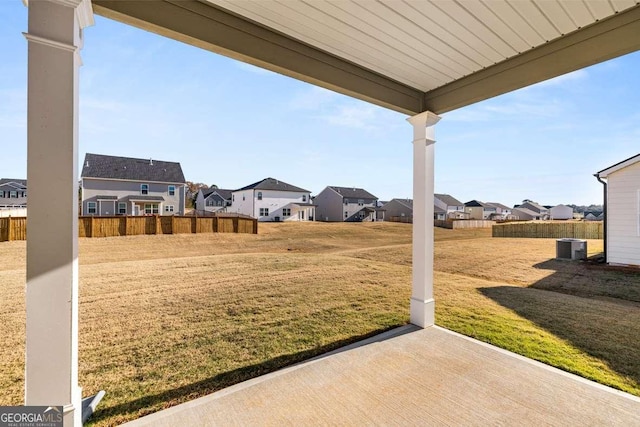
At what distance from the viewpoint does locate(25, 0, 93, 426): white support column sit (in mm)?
1608

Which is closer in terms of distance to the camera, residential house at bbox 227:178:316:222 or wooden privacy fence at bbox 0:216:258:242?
wooden privacy fence at bbox 0:216:258:242

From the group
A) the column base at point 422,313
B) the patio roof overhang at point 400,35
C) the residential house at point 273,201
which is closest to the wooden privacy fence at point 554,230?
the residential house at point 273,201

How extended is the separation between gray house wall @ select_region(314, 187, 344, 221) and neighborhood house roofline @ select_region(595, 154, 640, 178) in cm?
2786

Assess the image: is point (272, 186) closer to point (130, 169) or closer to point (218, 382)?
point (130, 169)

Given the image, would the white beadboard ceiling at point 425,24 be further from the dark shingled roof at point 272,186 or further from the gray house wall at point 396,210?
the gray house wall at point 396,210

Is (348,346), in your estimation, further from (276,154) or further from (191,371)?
(276,154)

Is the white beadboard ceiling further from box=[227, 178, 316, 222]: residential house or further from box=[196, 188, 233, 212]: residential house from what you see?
box=[196, 188, 233, 212]: residential house

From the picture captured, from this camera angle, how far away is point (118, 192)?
22.5m

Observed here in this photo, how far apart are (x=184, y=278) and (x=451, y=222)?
94.1 ft

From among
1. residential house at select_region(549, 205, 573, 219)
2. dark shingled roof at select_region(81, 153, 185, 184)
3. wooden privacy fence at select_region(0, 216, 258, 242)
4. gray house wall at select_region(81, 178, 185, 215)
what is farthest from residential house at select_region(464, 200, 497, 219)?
dark shingled roof at select_region(81, 153, 185, 184)

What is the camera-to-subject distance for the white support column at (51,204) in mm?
1608

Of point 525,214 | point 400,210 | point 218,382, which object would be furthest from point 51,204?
point 525,214

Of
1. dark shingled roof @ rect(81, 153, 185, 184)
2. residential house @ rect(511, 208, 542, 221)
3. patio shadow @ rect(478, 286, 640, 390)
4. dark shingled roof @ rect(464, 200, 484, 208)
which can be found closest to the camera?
patio shadow @ rect(478, 286, 640, 390)

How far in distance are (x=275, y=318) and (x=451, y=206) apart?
4908 cm
